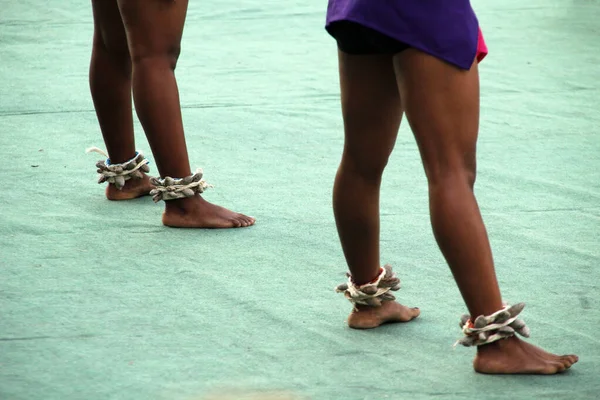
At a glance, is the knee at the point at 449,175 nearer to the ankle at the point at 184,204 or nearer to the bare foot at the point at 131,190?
the ankle at the point at 184,204

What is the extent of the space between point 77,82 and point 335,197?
2881 mm

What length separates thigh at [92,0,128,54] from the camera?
3061 mm

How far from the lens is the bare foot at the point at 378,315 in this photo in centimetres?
225

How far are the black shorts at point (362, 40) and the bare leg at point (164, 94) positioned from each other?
101cm

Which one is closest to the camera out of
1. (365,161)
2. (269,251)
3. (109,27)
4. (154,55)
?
(365,161)

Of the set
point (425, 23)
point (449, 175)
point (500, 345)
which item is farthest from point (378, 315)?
point (425, 23)

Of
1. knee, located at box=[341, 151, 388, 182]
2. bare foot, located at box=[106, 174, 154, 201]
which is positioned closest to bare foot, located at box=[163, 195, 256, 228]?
bare foot, located at box=[106, 174, 154, 201]

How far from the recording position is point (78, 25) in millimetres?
6195

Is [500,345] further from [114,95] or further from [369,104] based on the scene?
[114,95]

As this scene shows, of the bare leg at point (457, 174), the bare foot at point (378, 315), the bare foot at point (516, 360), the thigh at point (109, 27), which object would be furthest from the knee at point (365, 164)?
the thigh at point (109, 27)

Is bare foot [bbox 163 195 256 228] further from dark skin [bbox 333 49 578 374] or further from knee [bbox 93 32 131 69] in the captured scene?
dark skin [bbox 333 49 578 374]

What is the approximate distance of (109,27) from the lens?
310 centimetres

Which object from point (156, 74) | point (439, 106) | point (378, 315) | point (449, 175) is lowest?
point (378, 315)

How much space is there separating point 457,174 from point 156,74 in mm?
1233
